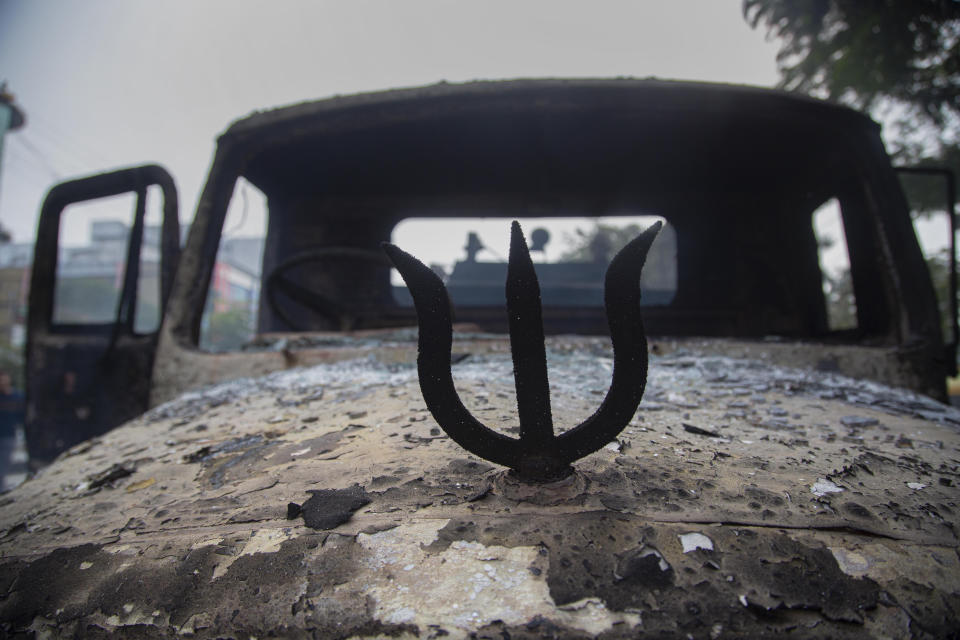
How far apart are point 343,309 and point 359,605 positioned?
2.13 metres

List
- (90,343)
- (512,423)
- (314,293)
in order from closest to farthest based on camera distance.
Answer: (512,423)
(90,343)
(314,293)

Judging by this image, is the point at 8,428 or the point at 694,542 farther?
the point at 8,428

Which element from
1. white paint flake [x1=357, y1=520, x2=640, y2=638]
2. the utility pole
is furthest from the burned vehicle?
the utility pole

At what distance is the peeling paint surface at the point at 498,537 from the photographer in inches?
19.2

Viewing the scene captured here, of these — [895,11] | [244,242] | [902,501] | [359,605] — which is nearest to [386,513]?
[359,605]

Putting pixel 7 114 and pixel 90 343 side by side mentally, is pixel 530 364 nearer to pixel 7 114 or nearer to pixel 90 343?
pixel 90 343

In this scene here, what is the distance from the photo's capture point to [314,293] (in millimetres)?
2316

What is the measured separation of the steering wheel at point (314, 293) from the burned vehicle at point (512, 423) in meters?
0.02

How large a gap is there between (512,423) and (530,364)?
0.31 meters

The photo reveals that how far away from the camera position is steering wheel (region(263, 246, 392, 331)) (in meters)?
2.01

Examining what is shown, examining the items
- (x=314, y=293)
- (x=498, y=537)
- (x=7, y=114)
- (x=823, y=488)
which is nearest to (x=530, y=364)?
(x=498, y=537)

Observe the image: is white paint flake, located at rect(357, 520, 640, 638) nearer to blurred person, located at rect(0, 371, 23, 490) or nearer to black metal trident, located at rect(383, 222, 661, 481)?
black metal trident, located at rect(383, 222, 661, 481)

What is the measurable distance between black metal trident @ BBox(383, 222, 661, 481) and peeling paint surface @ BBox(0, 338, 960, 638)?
6 centimetres

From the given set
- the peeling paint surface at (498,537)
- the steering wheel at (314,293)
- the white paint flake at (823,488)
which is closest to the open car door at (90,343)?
the steering wheel at (314,293)
